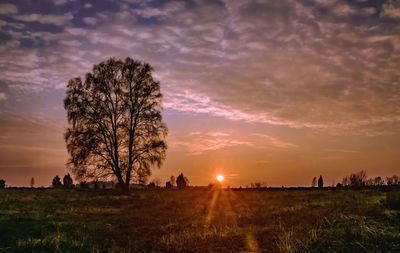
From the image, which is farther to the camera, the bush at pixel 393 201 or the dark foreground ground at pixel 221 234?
the bush at pixel 393 201

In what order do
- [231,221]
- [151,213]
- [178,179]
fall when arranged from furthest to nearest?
[178,179]
[151,213]
[231,221]

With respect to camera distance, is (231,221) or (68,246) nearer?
(68,246)

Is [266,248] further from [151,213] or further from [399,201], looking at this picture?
[151,213]

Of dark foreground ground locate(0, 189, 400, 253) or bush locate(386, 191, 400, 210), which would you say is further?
bush locate(386, 191, 400, 210)

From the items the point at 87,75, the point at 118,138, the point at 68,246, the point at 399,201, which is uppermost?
the point at 87,75

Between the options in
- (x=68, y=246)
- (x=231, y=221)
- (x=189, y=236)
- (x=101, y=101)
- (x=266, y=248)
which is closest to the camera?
(x=266, y=248)

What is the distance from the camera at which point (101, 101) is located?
33.7 meters

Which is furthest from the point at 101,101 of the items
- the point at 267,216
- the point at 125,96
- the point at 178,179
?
the point at 267,216

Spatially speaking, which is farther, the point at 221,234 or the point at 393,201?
the point at 393,201

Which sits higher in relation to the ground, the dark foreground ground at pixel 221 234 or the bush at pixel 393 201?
the bush at pixel 393 201

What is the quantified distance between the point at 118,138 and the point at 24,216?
20.6m

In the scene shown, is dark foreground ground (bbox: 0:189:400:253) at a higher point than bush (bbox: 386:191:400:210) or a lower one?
lower

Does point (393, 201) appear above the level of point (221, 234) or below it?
above

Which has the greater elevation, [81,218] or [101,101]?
[101,101]
